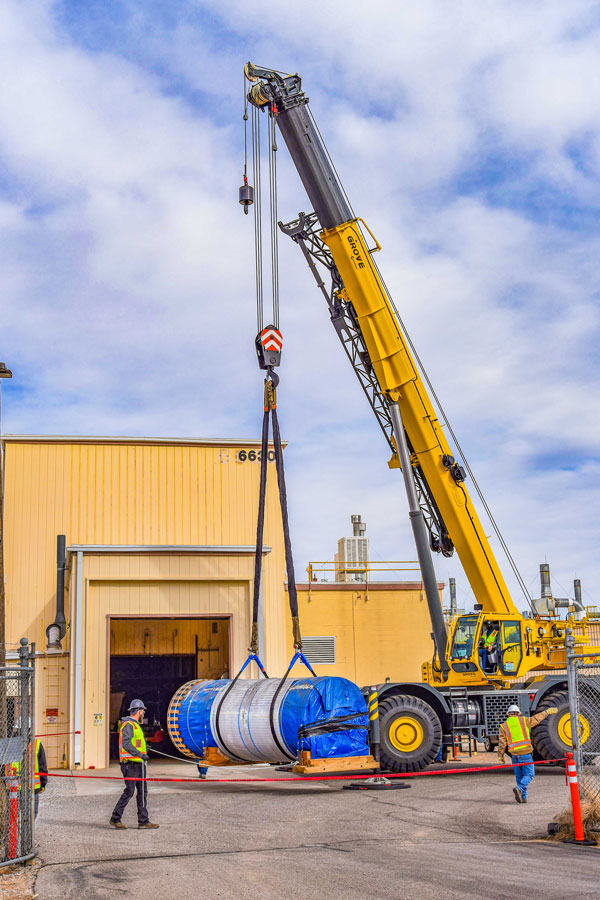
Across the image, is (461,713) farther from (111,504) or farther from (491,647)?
(111,504)

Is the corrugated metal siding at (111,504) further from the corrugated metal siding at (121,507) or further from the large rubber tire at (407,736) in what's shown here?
the large rubber tire at (407,736)

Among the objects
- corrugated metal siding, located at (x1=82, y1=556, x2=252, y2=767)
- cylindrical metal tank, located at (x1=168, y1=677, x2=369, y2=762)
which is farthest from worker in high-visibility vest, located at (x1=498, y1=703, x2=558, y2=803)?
corrugated metal siding, located at (x1=82, y1=556, x2=252, y2=767)

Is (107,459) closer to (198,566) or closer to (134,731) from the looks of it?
(198,566)

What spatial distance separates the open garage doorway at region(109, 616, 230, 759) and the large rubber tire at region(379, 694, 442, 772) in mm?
10942

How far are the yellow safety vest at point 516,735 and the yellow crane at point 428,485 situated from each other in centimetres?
382

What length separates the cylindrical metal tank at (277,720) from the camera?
15875 mm

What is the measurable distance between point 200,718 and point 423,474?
6.85 meters

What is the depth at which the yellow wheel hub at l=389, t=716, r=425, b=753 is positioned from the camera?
57.2 feet

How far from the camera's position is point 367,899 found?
8.35 meters

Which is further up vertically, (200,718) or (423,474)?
(423,474)

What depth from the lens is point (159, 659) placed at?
94.5 feet

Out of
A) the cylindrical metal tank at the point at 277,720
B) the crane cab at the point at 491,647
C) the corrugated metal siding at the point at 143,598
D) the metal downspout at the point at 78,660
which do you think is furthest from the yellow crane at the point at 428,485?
the metal downspout at the point at 78,660

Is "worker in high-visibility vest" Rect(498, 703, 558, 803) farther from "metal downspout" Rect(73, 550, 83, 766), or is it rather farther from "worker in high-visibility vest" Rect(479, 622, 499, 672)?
"metal downspout" Rect(73, 550, 83, 766)

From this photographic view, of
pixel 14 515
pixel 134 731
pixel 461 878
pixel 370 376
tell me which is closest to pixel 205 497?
pixel 14 515
